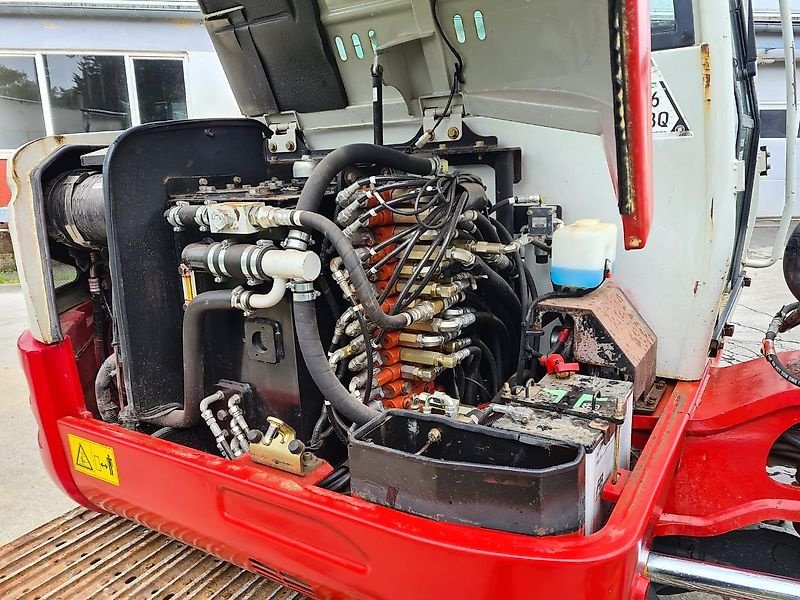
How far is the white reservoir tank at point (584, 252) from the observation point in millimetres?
1706

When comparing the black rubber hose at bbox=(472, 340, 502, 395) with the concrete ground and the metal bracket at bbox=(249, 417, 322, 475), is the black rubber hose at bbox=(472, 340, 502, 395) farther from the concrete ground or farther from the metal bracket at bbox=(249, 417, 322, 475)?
the concrete ground

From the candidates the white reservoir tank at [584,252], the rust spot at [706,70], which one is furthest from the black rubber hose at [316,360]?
the rust spot at [706,70]

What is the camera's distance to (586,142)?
1.90 metres

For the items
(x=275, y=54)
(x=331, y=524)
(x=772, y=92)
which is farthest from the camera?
(x=772, y=92)

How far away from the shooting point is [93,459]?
1.73 m

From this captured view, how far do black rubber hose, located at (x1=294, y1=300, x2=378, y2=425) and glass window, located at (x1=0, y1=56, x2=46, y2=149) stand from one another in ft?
30.0

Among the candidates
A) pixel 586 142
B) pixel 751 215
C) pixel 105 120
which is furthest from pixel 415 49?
pixel 105 120

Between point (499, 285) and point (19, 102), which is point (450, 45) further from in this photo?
point (19, 102)

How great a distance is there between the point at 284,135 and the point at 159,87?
297 inches

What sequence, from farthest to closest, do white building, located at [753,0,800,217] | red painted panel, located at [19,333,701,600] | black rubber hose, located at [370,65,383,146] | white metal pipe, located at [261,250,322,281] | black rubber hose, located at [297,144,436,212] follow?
white building, located at [753,0,800,217]
black rubber hose, located at [370,65,383,146]
black rubber hose, located at [297,144,436,212]
white metal pipe, located at [261,250,322,281]
red painted panel, located at [19,333,701,600]

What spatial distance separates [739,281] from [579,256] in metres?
1.36

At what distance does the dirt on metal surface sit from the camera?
1.54 meters

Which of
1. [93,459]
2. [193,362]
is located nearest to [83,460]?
[93,459]

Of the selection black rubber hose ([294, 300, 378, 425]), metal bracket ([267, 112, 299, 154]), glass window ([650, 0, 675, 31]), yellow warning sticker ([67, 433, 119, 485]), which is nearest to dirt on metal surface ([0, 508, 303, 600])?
yellow warning sticker ([67, 433, 119, 485])
